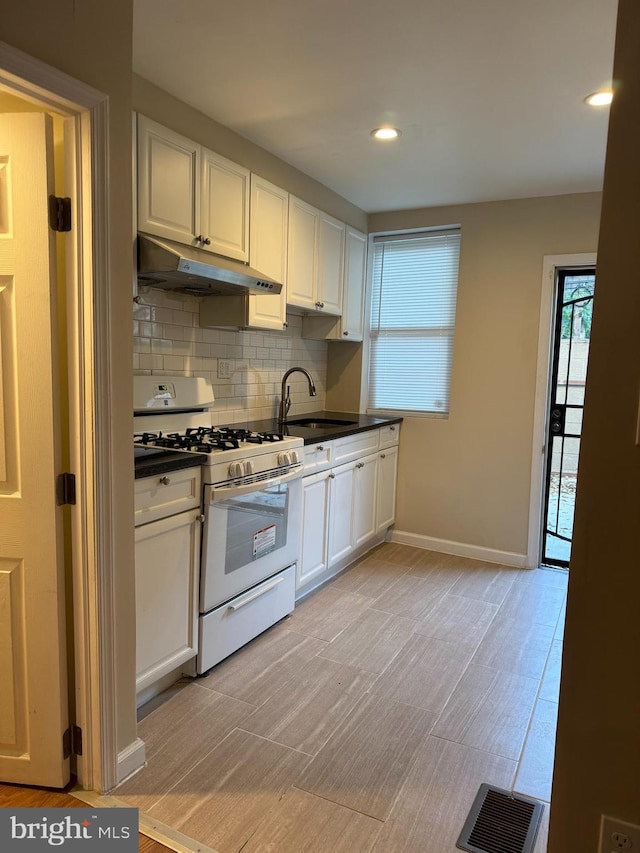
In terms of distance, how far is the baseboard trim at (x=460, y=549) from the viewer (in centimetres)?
403

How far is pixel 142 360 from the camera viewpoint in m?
2.83

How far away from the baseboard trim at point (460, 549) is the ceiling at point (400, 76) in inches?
98.9

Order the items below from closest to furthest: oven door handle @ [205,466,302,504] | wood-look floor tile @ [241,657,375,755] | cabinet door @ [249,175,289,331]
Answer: wood-look floor tile @ [241,657,375,755] → oven door handle @ [205,466,302,504] → cabinet door @ [249,175,289,331]

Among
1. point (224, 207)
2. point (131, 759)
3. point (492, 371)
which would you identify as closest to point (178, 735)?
point (131, 759)

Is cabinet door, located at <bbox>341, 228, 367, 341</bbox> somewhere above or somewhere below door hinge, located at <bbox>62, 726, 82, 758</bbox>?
above

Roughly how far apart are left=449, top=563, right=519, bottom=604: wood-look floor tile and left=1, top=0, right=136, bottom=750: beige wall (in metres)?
2.27

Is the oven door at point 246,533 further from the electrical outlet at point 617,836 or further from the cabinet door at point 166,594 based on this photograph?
the electrical outlet at point 617,836

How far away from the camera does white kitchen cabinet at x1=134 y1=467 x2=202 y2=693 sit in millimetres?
2059

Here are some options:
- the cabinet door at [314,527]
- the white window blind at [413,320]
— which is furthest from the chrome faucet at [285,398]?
the white window blind at [413,320]

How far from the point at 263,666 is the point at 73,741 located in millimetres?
952

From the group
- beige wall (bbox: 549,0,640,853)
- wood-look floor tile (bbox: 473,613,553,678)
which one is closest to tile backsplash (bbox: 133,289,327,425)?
wood-look floor tile (bbox: 473,613,553,678)

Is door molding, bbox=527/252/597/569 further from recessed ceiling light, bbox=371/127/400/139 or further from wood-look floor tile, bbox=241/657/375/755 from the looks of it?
wood-look floor tile, bbox=241/657/375/755

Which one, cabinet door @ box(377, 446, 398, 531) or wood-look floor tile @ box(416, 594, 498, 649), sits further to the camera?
cabinet door @ box(377, 446, 398, 531)

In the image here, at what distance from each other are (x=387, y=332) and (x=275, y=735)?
309 cm
